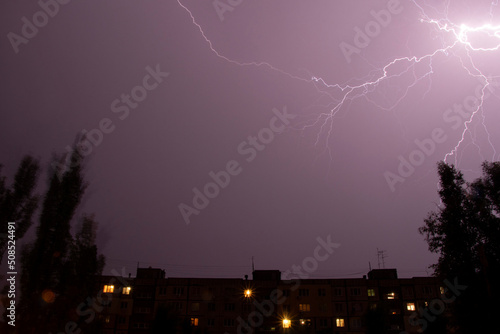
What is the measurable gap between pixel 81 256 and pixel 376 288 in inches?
1735

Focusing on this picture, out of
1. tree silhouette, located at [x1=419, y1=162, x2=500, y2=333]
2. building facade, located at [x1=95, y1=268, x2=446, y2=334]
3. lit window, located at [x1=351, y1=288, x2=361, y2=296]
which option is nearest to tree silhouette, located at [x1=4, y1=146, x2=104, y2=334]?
tree silhouette, located at [x1=419, y1=162, x2=500, y2=333]

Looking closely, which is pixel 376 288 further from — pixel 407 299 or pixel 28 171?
pixel 28 171

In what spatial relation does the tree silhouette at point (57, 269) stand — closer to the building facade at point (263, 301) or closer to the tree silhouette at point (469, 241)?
the tree silhouette at point (469, 241)

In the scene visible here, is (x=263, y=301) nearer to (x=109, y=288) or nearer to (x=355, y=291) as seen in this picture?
(x=355, y=291)

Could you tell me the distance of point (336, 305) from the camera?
55312 mm

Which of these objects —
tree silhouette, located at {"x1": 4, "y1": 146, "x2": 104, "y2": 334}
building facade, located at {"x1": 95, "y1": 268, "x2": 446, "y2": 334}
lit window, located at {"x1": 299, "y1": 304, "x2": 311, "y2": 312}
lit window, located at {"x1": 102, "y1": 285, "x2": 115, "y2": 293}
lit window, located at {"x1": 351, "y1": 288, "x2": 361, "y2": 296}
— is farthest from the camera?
lit window, located at {"x1": 102, "y1": 285, "x2": 115, "y2": 293}

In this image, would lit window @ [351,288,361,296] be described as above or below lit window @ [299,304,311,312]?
above

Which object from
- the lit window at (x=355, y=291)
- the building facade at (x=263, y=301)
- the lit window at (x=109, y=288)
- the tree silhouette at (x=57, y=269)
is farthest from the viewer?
the lit window at (x=109, y=288)

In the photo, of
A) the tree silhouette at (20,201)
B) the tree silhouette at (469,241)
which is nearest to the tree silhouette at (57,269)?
the tree silhouette at (20,201)

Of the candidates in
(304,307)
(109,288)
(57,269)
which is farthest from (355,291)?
(57,269)

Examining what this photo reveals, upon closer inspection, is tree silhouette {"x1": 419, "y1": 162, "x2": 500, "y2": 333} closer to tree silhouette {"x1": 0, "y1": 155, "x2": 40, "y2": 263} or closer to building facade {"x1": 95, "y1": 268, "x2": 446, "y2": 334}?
tree silhouette {"x1": 0, "y1": 155, "x2": 40, "y2": 263}

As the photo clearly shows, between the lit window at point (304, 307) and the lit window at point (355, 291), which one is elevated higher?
the lit window at point (355, 291)

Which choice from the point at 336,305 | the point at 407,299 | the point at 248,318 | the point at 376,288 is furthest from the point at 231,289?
the point at 407,299

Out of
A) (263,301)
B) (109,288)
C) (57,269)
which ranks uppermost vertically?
(109,288)
